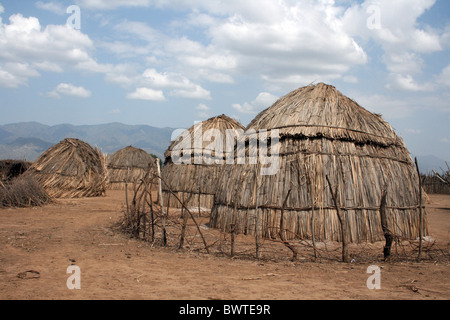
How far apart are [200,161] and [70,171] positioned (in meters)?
7.12

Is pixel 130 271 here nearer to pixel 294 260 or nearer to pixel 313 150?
pixel 294 260

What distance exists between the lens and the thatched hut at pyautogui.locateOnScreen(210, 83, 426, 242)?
316 inches

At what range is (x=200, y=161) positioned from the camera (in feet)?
49.9

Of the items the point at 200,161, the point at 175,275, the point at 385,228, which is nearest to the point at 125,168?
the point at 200,161

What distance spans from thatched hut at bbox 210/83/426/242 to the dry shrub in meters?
7.98

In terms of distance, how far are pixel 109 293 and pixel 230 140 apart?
38.0 ft

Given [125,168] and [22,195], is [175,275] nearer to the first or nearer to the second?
[22,195]

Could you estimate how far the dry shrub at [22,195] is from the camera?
43.4 ft

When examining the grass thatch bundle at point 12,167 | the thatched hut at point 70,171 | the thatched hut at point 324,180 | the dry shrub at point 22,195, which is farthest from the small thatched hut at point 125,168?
the thatched hut at point 324,180

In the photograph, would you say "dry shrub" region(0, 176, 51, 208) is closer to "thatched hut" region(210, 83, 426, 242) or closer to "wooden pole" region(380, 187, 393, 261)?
"thatched hut" region(210, 83, 426, 242)

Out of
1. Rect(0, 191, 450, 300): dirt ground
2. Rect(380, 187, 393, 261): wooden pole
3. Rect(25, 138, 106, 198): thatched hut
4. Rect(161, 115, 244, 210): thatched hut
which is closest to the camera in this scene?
Rect(0, 191, 450, 300): dirt ground

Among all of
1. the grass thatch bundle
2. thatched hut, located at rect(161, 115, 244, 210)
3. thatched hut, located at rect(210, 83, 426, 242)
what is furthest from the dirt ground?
the grass thatch bundle
